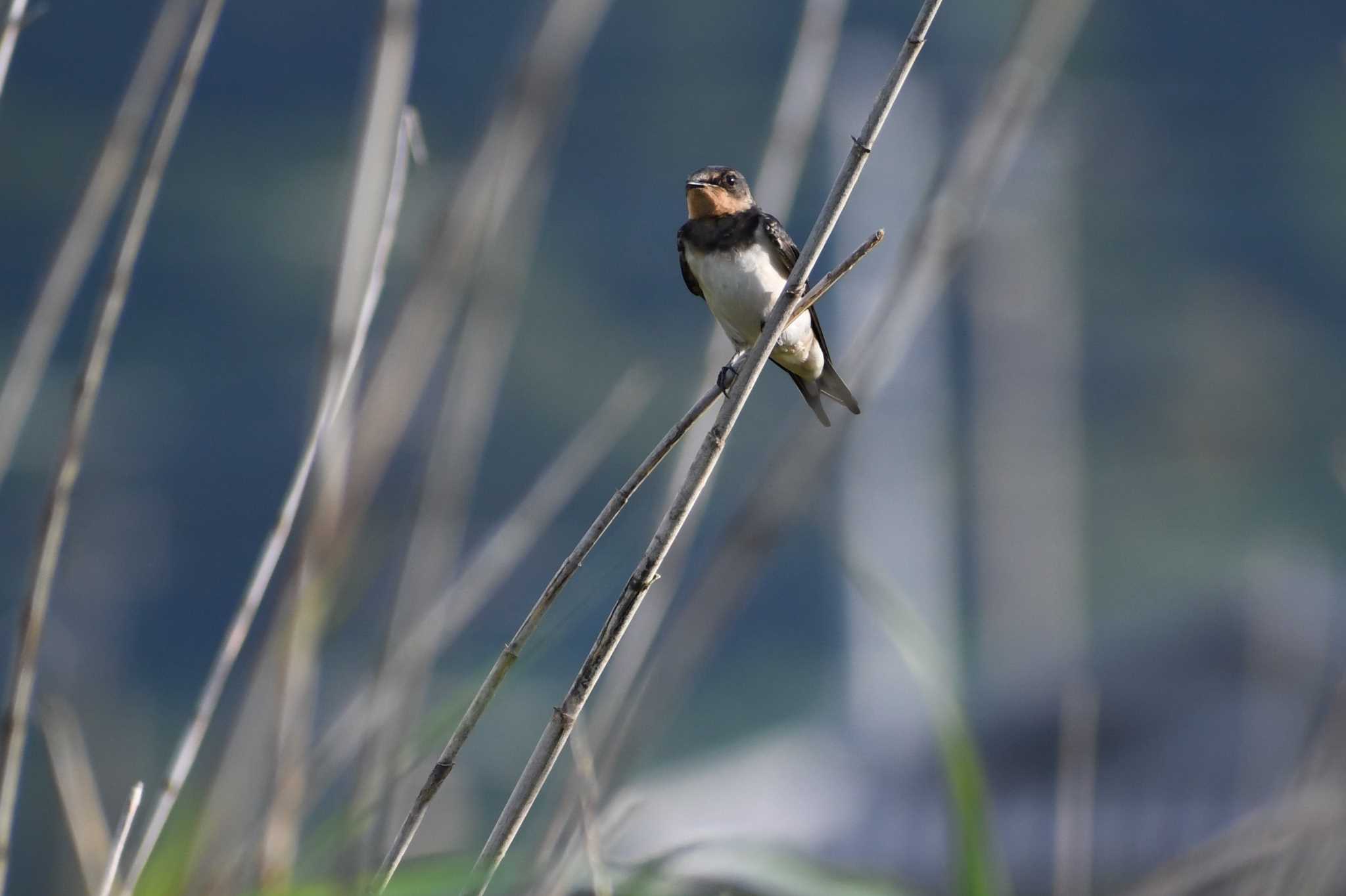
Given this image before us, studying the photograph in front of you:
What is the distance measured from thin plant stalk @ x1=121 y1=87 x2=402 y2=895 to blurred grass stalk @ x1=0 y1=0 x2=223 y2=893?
0.08 meters

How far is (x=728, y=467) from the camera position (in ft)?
19.5

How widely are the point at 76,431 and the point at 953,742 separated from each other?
0.54 meters

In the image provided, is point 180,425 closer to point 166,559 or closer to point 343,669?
point 166,559

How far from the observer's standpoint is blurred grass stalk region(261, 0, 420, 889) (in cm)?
87

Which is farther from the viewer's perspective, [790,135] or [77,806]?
[790,135]

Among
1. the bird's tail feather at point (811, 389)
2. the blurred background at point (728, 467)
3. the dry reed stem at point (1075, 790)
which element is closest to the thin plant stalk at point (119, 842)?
the blurred background at point (728, 467)

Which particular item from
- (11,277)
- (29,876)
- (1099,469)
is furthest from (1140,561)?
(29,876)

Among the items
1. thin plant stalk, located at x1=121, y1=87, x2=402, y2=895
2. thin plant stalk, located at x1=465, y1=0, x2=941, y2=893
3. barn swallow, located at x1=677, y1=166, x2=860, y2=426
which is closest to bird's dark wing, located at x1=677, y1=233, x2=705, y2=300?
barn swallow, located at x1=677, y1=166, x2=860, y2=426

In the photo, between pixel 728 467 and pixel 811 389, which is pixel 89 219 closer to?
pixel 811 389

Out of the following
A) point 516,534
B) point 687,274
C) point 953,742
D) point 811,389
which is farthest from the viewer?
point 687,274

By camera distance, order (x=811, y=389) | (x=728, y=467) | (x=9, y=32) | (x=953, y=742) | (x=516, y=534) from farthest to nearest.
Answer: (x=728, y=467) < (x=811, y=389) < (x=516, y=534) < (x=9, y=32) < (x=953, y=742)

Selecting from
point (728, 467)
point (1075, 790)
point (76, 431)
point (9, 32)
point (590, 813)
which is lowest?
point (728, 467)

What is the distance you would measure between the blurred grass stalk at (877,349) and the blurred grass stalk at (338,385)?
0.18m

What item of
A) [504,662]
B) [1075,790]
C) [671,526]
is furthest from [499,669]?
[1075,790]
